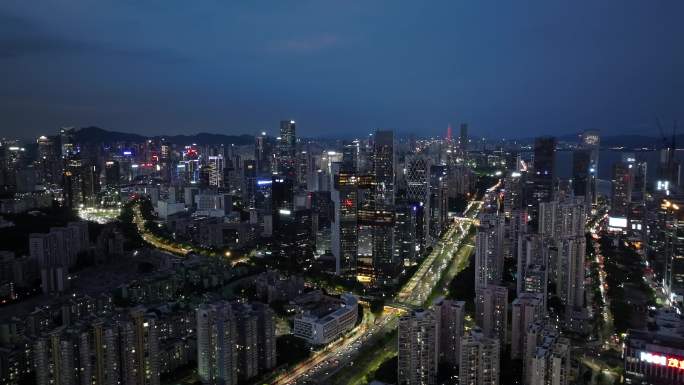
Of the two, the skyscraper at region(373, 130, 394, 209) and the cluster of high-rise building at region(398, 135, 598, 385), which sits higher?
the skyscraper at region(373, 130, 394, 209)

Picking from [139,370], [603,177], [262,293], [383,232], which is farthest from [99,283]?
[603,177]

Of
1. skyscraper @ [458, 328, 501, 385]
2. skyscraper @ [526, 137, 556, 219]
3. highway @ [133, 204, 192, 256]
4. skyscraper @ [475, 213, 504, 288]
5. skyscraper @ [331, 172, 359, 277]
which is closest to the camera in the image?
skyscraper @ [458, 328, 501, 385]

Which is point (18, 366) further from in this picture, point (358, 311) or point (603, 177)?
point (603, 177)

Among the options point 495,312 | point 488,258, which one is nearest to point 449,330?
point 495,312

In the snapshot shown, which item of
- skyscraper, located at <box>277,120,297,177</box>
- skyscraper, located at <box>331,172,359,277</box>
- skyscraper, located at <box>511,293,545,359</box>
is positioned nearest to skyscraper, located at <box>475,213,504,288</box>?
skyscraper, located at <box>511,293,545,359</box>

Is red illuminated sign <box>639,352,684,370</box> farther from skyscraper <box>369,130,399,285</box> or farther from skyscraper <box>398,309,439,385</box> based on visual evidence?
skyscraper <box>369,130,399,285</box>

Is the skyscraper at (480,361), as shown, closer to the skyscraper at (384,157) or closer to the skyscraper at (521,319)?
the skyscraper at (521,319)
